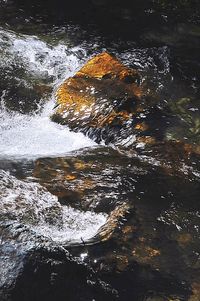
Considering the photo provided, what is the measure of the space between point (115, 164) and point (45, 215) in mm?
1507

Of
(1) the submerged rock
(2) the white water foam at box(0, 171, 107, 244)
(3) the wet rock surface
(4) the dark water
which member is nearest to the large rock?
(4) the dark water

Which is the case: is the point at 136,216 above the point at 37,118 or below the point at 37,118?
above

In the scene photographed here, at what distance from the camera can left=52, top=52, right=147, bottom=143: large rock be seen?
6289 mm

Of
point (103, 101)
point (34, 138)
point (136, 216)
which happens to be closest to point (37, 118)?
point (34, 138)

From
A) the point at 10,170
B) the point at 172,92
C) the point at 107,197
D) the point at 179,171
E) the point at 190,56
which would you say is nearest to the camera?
the point at 107,197

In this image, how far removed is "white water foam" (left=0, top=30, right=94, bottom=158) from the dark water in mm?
Answer: 21

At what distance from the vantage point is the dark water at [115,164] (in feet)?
12.6

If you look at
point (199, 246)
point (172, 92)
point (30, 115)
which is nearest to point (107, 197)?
point (199, 246)

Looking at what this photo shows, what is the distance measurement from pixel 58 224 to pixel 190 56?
5992mm

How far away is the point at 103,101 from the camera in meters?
6.63

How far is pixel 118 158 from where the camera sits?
5.57m

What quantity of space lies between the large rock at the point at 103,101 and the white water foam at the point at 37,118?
226 mm

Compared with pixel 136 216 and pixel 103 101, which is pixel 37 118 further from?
pixel 136 216

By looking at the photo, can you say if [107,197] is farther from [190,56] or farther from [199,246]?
[190,56]
